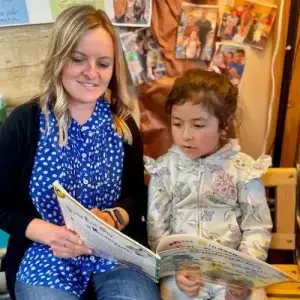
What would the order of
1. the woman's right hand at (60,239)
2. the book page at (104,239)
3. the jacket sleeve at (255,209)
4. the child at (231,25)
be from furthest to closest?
the child at (231,25) < the jacket sleeve at (255,209) < the woman's right hand at (60,239) < the book page at (104,239)

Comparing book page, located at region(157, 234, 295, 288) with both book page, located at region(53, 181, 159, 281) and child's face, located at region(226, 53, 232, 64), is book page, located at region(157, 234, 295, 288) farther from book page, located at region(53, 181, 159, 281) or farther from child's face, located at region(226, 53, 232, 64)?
child's face, located at region(226, 53, 232, 64)

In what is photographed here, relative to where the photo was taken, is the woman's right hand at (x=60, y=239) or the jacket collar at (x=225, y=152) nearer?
the woman's right hand at (x=60, y=239)

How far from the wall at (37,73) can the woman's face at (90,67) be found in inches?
18.3

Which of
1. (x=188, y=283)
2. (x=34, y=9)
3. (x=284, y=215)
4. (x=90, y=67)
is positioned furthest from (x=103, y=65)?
(x=284, y=215)

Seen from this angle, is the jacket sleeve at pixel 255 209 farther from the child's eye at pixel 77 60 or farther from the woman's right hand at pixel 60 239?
the child's eye at pixel 77 60

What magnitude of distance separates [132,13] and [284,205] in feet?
2.43

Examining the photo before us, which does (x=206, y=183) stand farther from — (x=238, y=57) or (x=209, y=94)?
(x=238, y=57)

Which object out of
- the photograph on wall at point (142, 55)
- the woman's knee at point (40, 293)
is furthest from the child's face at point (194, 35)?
the woman's knee at point (40, 293)

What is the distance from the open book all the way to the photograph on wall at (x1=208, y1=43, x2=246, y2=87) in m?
0.65

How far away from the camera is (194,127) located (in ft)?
3.82

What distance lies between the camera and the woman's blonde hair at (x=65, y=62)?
1.08 m

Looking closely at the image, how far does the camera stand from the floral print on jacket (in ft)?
3.99

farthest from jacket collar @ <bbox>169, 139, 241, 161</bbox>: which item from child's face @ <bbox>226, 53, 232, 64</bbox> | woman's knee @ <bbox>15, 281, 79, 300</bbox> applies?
woman's knee @ <bbox>15, 281, 79, 300</bbox>

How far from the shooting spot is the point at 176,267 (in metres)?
1.12
